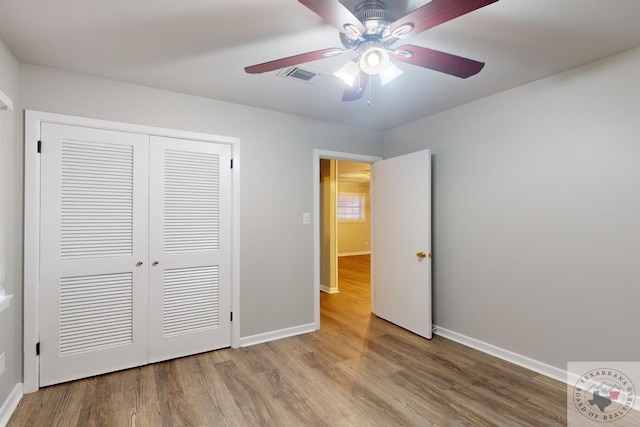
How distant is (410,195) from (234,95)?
2.00 meters

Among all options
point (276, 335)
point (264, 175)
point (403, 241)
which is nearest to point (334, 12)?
point (264, 175)

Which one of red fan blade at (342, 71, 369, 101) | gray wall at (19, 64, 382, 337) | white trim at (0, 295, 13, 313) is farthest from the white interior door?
white trim at (0, 295, 13, 313)

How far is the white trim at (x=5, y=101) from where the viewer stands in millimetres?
1804

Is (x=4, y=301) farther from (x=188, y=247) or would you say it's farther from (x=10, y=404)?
(x=188, y=247)

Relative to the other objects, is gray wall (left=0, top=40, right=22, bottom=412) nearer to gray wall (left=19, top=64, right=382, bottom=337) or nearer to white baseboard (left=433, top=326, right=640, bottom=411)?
gray wall (left=19, top=64, right=382, bottom=337)

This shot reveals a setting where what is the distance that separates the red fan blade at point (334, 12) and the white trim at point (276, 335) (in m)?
2.69

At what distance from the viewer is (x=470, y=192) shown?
2.91m

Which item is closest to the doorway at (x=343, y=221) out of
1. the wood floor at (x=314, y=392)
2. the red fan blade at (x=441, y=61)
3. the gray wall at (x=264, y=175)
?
the gray wall at (x=264, y=175)

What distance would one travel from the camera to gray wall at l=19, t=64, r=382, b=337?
248cm

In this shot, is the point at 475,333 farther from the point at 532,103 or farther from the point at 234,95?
the point at 234,95

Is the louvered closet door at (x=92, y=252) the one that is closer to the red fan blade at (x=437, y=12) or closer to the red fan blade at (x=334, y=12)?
the red fan blade at (x=334, y=12)

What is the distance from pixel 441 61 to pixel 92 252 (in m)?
2.70

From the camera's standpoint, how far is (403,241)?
334 cm

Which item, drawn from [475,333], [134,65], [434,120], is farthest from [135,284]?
[434,120]
